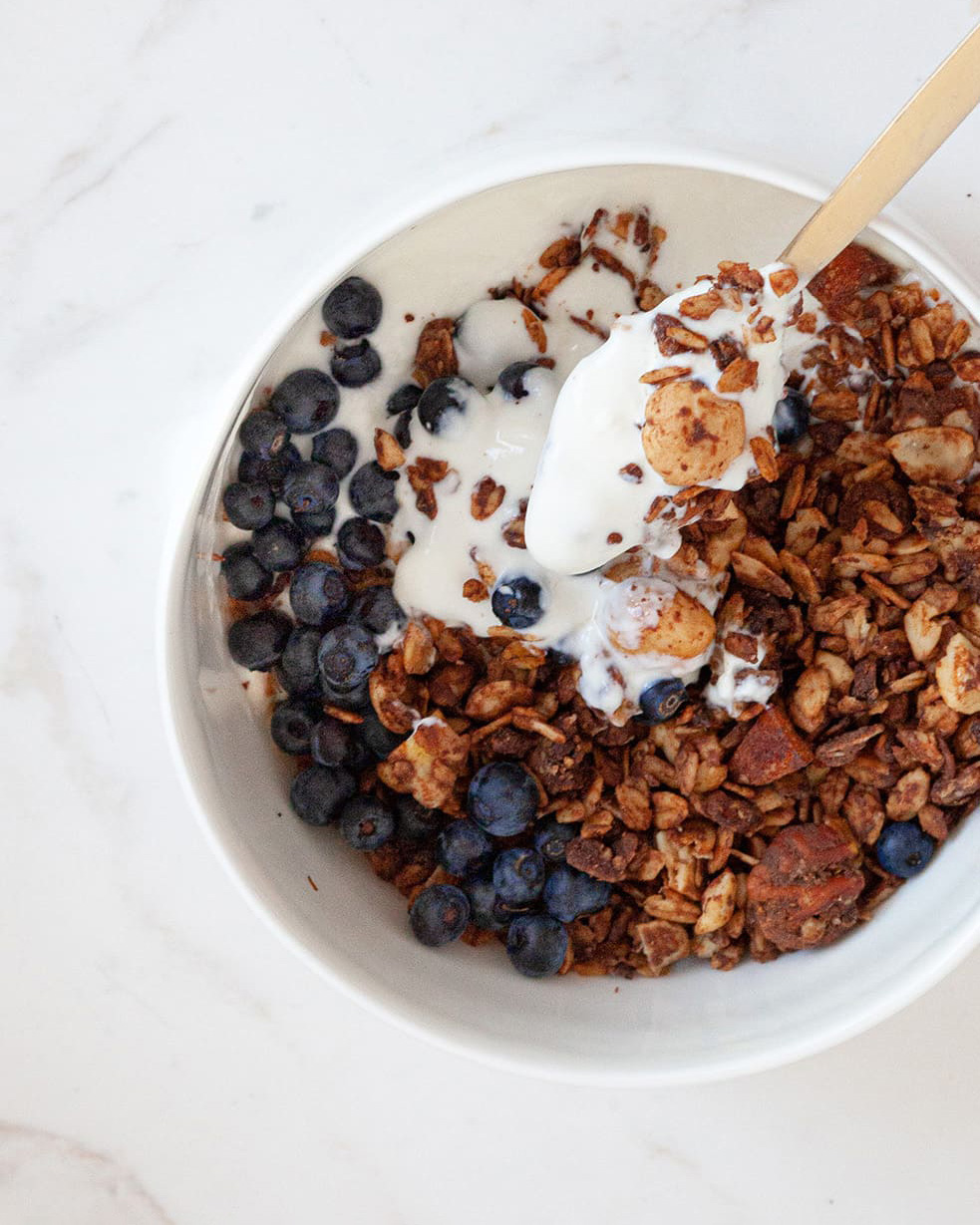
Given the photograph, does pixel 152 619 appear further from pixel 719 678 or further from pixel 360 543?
pixel 719 678

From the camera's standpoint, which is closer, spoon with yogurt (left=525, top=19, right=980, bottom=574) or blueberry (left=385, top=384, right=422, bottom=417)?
spoon with yogurt (left=525, top=19, right=980, bottom=574)

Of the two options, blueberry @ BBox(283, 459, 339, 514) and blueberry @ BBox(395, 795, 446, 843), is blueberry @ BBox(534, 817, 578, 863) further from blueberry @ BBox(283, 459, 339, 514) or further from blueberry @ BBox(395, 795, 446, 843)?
blueberry @ BBox(283, 459, 339, 514)

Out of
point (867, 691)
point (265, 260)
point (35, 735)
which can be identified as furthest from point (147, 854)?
point (867, 691)

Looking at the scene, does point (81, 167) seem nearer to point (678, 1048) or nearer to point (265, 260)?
point (265, 260)

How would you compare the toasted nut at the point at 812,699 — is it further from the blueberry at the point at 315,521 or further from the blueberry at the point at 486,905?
the blueberry at the point at 315,521

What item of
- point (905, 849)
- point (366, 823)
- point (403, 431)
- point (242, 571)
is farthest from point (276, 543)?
point (905, 849)

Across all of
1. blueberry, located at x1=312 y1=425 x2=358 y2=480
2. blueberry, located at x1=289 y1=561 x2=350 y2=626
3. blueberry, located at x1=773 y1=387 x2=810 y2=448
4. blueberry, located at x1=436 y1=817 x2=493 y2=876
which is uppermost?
blueberry, located at x1=773 y1=387 x2=810 y2=448

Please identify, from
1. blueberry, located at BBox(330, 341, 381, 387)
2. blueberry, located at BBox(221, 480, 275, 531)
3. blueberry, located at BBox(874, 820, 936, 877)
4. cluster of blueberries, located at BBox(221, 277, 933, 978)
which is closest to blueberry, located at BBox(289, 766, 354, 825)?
cluster of blueberries, located at BBox(221, 277, 933, 978)
